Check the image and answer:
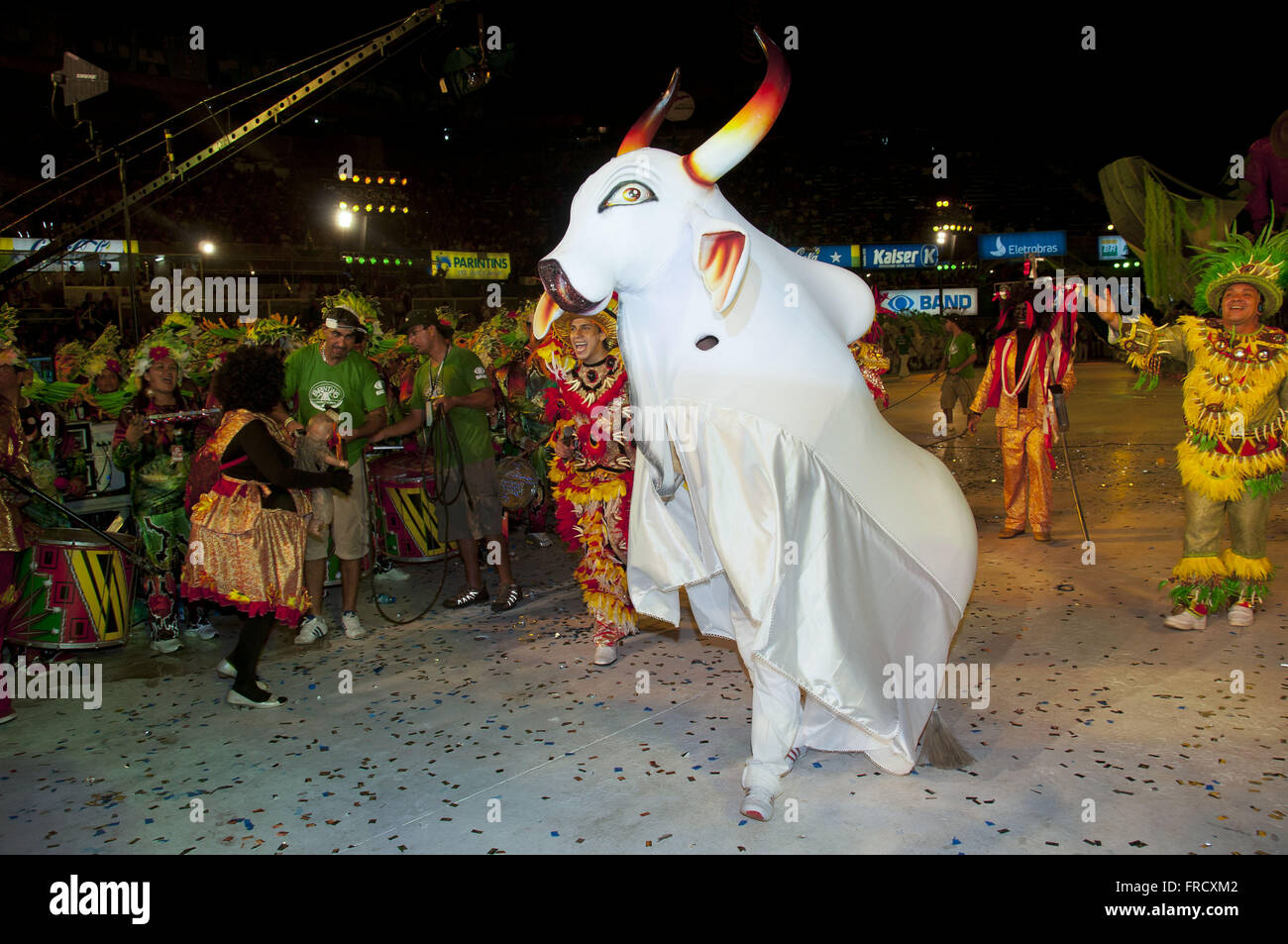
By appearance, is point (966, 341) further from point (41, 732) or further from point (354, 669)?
point (41, 732)

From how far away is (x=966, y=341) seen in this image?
11992 millimetres

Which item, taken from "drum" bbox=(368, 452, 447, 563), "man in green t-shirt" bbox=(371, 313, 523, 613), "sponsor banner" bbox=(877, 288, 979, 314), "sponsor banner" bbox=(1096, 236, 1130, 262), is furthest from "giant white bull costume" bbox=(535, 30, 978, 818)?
"sponsor banner" bbox=(1096, 236, 1130, 262)

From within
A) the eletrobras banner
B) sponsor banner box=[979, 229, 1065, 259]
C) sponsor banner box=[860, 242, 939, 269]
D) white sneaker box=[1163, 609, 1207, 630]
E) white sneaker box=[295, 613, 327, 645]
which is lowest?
white sneaker box=[295, 613, 327, 645]

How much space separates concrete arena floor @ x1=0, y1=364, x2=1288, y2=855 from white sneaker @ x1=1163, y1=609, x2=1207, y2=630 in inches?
3.6

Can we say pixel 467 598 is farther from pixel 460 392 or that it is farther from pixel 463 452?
pixel 460 392

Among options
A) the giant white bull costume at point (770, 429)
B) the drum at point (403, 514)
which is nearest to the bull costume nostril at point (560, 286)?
the giant white bull costume at point (770, 429)

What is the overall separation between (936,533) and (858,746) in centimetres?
98

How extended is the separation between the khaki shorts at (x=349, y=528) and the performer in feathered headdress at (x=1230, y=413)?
449 cm

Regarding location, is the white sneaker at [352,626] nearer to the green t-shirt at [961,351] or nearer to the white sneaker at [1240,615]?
the white sneaker at [1240,615]

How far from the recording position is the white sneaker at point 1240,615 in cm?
514

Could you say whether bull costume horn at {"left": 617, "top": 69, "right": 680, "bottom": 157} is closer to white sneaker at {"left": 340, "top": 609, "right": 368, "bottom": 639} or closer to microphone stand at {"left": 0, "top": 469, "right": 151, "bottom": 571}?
microphone stand at {"left": 0, "top": 469, "right": 151, "bottom": 571}

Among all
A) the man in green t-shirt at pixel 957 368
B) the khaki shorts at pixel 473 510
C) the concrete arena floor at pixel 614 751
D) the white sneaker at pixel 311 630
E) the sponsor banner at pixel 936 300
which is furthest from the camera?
the sponsor banner at pixel 936 300

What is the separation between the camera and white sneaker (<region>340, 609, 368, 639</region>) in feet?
18.0

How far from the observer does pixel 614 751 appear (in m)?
3.89
